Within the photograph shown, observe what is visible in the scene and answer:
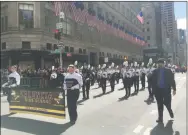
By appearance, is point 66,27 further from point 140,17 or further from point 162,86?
point 162,86

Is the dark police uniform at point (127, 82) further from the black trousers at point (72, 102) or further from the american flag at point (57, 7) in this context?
the american flag at point (57, 7)

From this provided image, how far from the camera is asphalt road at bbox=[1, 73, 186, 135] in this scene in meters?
4.16

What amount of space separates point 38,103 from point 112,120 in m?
1.61

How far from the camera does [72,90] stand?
4.94m

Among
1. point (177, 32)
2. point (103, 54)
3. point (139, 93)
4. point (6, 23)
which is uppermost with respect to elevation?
point (6, 23)

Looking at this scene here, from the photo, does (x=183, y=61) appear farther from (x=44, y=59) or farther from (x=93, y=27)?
(x=44, y=59)

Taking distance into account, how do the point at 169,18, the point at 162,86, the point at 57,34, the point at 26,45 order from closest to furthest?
the point at 162,86 < the point at 169,18 < the point at 57,34 < the point at 26,45

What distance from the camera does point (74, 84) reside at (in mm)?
4922

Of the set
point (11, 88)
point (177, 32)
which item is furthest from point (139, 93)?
point (11, 88)

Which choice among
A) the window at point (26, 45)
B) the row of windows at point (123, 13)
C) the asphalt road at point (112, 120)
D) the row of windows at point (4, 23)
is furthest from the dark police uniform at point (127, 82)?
the row of windows at point (4, 23)

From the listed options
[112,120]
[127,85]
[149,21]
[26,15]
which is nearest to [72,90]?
[112,120]

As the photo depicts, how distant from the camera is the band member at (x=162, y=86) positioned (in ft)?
14.0

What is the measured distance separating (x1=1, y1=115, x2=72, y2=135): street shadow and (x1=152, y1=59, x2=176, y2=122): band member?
1702 millimetres

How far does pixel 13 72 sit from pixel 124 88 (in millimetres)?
2343
